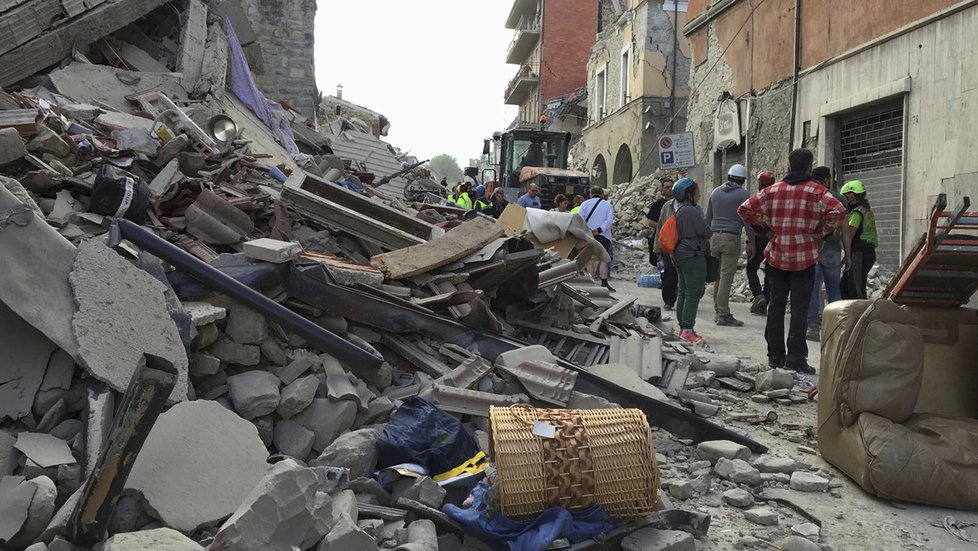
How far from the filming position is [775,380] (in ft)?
18.4

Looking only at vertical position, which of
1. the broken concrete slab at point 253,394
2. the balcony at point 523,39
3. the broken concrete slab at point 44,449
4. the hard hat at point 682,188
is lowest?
the broken concrete slab at point 44,449

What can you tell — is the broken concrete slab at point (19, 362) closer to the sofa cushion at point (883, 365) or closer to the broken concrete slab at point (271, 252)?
the broken concrete slab at point (271, 252)

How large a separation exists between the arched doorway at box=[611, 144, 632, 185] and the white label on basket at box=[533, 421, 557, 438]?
89.0ft

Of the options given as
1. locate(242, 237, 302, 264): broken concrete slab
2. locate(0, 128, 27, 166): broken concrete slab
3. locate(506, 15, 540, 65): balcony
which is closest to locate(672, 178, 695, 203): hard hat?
locate(242, 237, 302, 264): broken concrete slab

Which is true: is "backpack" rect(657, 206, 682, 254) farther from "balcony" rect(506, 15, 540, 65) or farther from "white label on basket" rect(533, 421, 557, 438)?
"balcony" rect(506, 15, 540, 65)

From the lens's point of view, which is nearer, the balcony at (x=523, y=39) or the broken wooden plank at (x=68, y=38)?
the broken wooden plank at (x=68, y=38)

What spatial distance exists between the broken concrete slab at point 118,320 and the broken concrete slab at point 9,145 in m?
1.92

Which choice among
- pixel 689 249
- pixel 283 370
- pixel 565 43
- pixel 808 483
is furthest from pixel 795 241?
pixel 565 43

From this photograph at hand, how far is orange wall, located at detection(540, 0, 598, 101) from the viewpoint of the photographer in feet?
135

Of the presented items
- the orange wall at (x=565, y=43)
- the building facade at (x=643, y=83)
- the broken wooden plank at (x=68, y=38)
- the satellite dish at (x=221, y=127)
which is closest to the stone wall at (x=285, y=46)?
the broken wooden plank at (x=68, y=38)

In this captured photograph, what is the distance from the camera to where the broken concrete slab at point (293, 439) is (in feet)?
12.1

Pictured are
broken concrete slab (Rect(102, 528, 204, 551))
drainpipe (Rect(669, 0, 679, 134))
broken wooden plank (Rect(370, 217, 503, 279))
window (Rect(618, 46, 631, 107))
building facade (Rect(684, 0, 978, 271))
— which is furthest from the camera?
window (Rect(618, 46, 631, 107))

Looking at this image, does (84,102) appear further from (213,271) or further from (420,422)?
(420,422)

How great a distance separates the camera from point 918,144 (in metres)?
10.3
